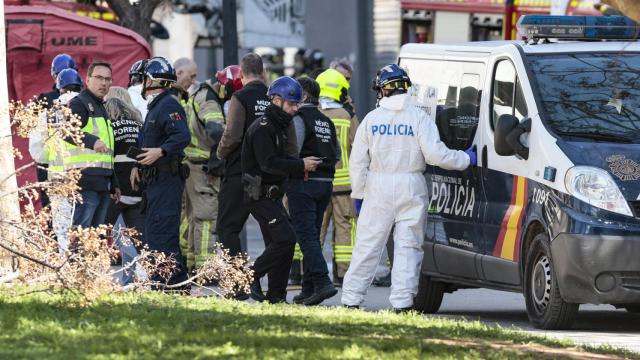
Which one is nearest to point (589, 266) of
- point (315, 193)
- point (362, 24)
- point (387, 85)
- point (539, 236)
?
point (539, 236)

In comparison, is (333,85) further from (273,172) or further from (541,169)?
(541,169)

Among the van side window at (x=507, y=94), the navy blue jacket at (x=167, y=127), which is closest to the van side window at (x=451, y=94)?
the van side window at (x=507, y=94)

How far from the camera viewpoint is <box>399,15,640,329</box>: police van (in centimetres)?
1117

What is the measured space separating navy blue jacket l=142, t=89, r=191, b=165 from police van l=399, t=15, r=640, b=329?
75.8 inches

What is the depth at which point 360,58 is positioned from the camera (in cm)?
2248

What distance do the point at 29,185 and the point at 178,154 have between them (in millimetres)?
2701

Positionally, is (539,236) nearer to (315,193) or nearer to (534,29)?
(534,29)

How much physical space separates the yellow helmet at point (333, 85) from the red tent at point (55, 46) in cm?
462

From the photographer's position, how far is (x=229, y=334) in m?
8.55

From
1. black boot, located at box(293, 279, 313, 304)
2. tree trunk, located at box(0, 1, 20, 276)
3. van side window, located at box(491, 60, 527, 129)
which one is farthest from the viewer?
black boot, located at box(293, 279, 313, 304)

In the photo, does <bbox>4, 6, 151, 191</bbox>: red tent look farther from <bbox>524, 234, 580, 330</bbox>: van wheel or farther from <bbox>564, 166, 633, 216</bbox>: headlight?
<bbox>564, 166, 633, 216</bbox>: headlight

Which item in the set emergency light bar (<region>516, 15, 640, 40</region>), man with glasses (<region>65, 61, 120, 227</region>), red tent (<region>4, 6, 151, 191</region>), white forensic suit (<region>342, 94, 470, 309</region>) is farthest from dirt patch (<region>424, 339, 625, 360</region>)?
Result: red tent (<region>4, 6, 151, 191</region>)

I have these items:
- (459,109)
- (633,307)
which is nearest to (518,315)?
(633,307)

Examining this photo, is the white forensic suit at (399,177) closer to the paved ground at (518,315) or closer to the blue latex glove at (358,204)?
the paved ground at (518,315)
